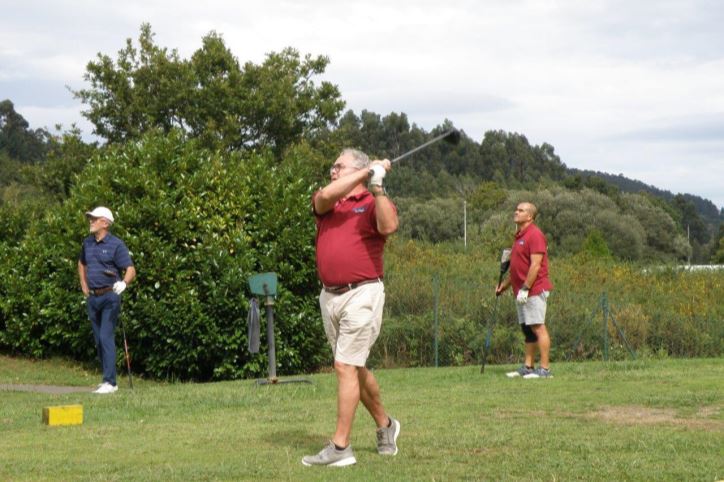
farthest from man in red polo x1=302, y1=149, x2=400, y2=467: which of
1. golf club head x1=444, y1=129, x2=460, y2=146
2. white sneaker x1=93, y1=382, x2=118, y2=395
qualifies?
white sneaker x1=93, y1=382, x2=118, y2=395

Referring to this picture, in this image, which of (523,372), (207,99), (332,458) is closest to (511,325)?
(523,372)

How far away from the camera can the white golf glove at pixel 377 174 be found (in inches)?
268

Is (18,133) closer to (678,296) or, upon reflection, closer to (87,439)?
(678,296)

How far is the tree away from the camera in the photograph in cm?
3838

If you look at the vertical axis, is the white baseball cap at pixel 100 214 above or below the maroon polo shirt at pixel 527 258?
above

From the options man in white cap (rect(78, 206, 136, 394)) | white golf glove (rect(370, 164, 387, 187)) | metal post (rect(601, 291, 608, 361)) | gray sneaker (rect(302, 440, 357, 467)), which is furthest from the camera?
metal post (rect(601, 291, 608, 361))

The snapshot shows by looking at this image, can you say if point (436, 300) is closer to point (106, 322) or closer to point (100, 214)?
point (106, 322)

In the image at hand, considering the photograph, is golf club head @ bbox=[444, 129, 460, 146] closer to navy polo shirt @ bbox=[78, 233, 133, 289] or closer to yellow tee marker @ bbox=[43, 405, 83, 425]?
yellow tee marker @ bbox=[43, 405, 83, 425]

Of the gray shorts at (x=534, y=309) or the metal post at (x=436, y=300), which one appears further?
the metal post at (x=436, y=300)

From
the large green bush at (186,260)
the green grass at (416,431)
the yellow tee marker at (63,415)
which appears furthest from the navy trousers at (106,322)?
the yellow tee marker at (63,415)

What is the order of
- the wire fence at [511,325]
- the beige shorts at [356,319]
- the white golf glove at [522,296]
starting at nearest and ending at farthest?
1. the beige shorts at [356,319]
2. the white golf glove at [522,296]
3. the wire fence at [511,325]

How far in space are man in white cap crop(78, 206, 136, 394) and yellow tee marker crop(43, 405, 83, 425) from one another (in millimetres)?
3238

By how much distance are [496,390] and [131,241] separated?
21.5 ft

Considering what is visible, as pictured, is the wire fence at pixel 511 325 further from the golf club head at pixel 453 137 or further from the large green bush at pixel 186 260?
the golf club head at pixel 453 137
